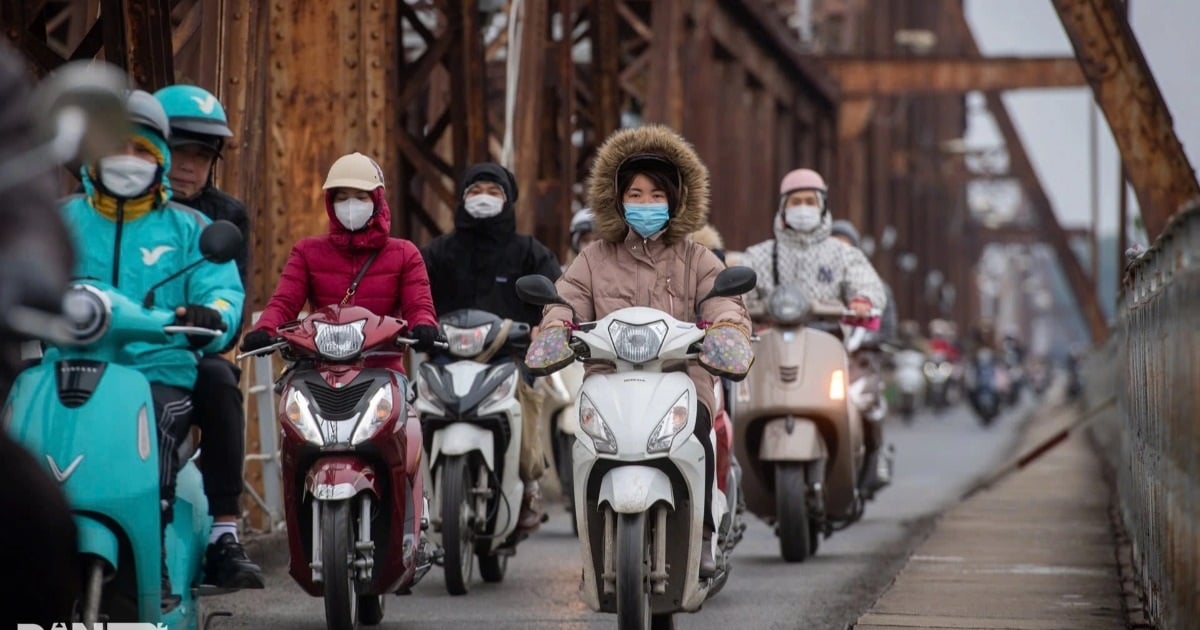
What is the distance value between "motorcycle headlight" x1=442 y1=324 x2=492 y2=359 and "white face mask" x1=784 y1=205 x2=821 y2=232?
99.4 inches

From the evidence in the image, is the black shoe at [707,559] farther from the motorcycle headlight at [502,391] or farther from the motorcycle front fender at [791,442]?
the motorcycle front fender at [791,442]

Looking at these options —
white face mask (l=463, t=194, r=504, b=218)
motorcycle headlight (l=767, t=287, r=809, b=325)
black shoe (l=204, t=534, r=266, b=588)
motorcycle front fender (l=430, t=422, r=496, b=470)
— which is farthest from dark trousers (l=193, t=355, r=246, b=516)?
motorcycle headlight (l=767, t=287, r=809, b=325)

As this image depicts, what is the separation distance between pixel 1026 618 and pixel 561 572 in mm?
2603

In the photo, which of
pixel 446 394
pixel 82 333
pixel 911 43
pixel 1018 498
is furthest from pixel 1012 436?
pixel 82 333

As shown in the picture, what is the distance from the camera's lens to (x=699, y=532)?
6785mm

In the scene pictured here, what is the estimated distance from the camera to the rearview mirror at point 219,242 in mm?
5766

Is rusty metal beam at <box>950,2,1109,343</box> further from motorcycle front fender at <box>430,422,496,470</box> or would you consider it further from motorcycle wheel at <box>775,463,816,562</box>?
motorcycle front fender at <box>430,422,496,470</box>

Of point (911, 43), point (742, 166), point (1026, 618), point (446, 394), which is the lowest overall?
point (1026, 618)

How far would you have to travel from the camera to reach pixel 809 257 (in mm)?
11164

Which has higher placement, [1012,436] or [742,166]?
[742,166]

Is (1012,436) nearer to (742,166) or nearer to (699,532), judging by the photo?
(742,166)

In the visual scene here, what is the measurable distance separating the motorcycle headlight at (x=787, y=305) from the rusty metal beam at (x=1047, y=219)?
29.3 m

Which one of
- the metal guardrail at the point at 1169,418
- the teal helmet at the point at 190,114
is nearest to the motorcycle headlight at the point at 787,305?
the metal guardrail at the point at 1169,418

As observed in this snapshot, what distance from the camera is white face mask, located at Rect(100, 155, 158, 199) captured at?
241 inches
